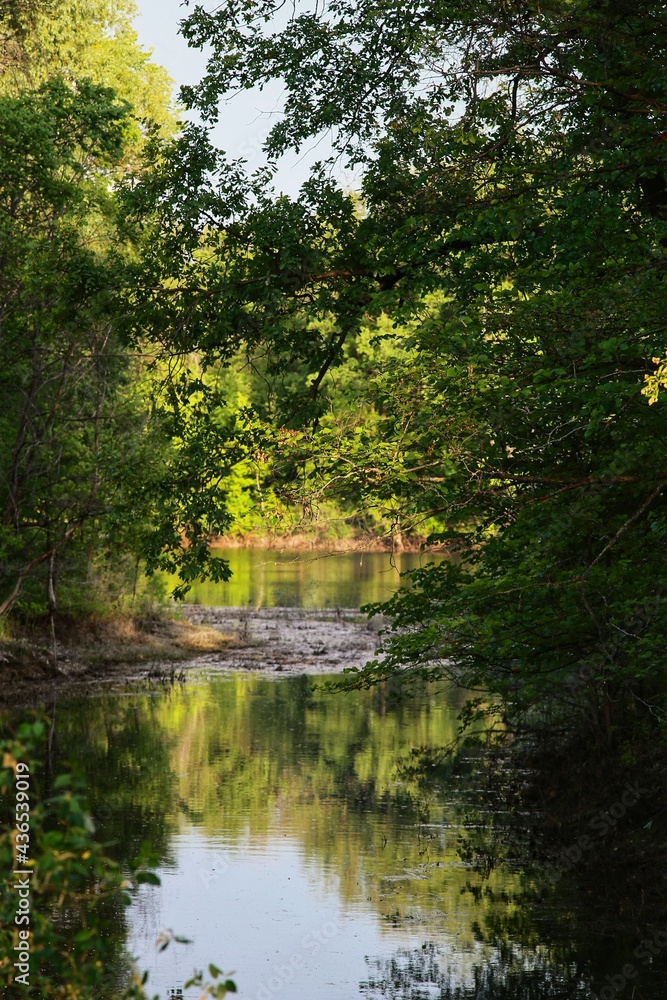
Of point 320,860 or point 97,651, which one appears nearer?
point 320,860

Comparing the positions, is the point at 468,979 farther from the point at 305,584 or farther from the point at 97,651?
the point at 305,584

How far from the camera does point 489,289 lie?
11148 millimetres

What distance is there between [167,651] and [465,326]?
16.0 meters

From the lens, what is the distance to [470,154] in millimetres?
10914

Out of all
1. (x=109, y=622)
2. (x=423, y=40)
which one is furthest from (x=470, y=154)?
(x=109, y=622)

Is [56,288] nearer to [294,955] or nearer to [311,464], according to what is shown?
[311,464]

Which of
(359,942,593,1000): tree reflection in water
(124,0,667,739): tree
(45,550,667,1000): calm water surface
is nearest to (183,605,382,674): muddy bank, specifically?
(45,550,667,1000): calm water surface

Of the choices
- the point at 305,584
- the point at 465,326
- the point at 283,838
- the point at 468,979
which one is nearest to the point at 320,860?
the point at 283,838

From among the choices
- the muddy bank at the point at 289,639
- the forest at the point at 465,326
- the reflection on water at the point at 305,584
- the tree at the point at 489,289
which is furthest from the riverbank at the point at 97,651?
the tree at the point at 489,289

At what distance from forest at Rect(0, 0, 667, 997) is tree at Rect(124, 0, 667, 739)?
4cm

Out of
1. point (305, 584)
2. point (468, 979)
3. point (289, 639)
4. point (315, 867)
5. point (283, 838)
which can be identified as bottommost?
point (468, 979)

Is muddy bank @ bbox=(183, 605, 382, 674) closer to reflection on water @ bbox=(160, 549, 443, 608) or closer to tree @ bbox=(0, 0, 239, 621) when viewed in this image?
reflection on water @ bbox=(160, 549, 443, 608)

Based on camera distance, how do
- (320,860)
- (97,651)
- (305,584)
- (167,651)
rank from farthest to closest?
1. (305,584)
2. (167,651)
3. (97,651)
4. (320,860)

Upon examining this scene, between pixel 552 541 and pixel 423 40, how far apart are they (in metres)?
5.05
